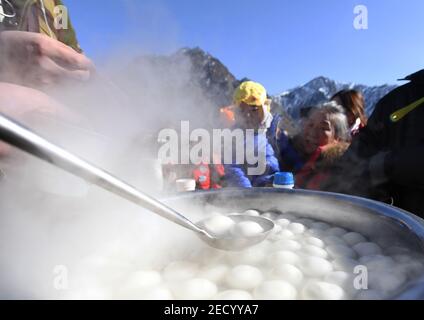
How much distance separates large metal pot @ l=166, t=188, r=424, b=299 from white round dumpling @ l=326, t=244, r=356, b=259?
0.10 metres

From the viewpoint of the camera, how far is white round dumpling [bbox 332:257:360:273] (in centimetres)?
73

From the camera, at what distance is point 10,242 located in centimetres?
63

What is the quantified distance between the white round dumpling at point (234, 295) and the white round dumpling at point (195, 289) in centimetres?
2

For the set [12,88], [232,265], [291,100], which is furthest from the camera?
[291,100]

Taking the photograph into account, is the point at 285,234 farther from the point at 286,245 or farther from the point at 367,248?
the point at 367,248

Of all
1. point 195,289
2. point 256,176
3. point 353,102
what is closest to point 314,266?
point 195,289

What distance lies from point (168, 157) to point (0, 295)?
130 cm

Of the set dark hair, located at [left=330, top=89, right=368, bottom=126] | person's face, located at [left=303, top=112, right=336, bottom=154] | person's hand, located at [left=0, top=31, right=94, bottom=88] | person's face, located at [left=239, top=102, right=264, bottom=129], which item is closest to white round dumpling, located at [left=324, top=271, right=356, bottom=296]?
person's hand, located at [left=0, top=31, right=94, bottom=88]

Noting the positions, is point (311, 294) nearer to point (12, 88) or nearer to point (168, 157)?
point (12, 88)

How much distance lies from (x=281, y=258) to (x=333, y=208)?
38 centimetres

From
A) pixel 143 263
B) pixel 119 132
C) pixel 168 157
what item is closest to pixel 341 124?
pixel 168 157

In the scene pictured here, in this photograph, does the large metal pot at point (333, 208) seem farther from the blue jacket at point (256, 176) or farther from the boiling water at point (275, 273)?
the blue jacket at point (256, 176)

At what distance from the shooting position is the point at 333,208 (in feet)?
3.32
